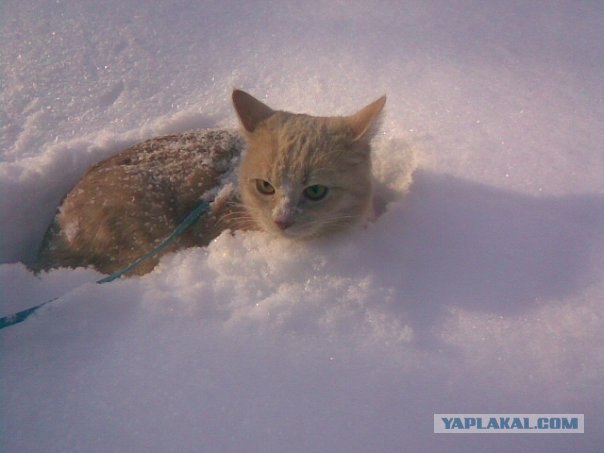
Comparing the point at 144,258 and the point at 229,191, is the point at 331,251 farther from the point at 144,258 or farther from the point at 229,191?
the point at 144,258

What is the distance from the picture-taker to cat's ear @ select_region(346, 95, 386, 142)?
1817 millimetres

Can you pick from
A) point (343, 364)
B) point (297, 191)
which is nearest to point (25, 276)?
point (297, 191)

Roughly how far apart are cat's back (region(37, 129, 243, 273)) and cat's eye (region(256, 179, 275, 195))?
321 millimetres

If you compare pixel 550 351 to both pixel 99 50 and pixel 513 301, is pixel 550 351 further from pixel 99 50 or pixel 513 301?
pixel 99 50

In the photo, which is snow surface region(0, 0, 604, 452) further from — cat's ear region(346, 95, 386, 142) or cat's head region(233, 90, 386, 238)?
cat's ear region(346, 95, 386, 142)

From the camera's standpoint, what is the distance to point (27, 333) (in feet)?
4.48

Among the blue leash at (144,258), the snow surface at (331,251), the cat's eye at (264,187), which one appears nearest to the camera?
the snow surface at (331,251)

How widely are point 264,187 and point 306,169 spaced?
0.21 m

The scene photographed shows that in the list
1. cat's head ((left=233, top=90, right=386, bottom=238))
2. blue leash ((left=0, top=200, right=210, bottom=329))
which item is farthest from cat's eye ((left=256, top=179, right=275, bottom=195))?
blue leash ((left=0, top=200, right=210, bottom=329))

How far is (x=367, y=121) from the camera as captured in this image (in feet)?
5.99

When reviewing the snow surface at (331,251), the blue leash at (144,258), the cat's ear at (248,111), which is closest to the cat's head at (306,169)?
the cat's ear at (248,111)

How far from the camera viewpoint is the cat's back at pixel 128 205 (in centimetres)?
194

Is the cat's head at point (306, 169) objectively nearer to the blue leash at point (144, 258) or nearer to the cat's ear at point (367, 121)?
the cat's ear at point (367, 121)

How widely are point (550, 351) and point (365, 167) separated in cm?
99
